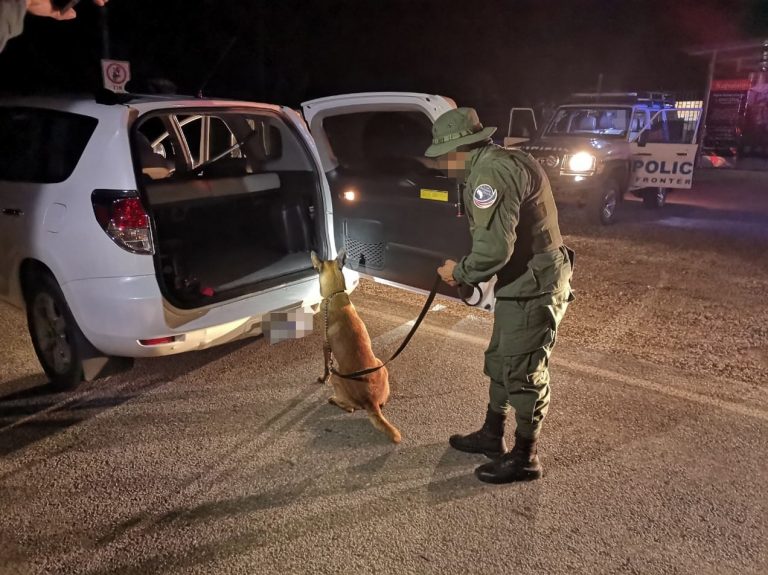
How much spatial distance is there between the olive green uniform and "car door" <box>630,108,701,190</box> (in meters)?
8.79

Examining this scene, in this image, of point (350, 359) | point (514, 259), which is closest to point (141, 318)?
point (350, 359)

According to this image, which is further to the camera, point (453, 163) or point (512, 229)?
point (453, 163)

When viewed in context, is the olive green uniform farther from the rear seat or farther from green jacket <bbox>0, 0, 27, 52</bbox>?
the rear seat

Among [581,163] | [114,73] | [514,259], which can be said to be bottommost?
[514,259]

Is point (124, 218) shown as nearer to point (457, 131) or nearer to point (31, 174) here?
point (31, 174)

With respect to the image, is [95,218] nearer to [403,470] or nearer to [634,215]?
[403,470]

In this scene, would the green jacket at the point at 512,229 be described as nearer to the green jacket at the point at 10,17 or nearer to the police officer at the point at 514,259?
the police officer at the point at 514,259

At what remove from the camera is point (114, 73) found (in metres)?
9.32

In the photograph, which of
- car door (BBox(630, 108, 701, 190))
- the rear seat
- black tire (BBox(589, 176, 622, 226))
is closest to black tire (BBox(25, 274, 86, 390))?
the rear seat

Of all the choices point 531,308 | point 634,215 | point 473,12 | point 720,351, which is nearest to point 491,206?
point 531,308

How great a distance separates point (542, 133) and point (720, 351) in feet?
22.5

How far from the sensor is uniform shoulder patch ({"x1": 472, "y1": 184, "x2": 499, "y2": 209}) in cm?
275

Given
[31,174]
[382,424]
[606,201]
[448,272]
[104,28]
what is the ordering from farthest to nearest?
[104,28]
[606,201]
[31,174]
[382,424]
[448,272]

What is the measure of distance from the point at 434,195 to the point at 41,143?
235 centimetres
